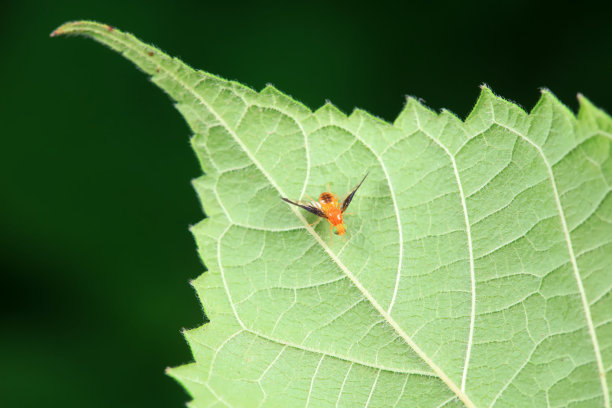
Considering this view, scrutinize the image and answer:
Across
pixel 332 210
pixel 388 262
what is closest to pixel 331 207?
pixel 332 210

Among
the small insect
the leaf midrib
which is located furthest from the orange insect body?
the leaf midrib

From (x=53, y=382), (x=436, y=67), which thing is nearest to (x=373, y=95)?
(x=436, y=67)

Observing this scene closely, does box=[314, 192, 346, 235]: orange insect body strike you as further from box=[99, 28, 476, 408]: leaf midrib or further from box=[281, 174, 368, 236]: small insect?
box=[99, 28, 476, 408]: leaf midrib

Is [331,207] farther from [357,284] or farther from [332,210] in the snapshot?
[357,284]

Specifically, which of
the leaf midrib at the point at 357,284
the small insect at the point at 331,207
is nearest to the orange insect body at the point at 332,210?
the small insect at the point at 331,207

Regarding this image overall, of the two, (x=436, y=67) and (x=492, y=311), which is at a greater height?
(x=436, y=67)

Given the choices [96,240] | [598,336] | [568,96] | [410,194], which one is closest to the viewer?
[598,336]

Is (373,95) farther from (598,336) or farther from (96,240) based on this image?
(598,336)
